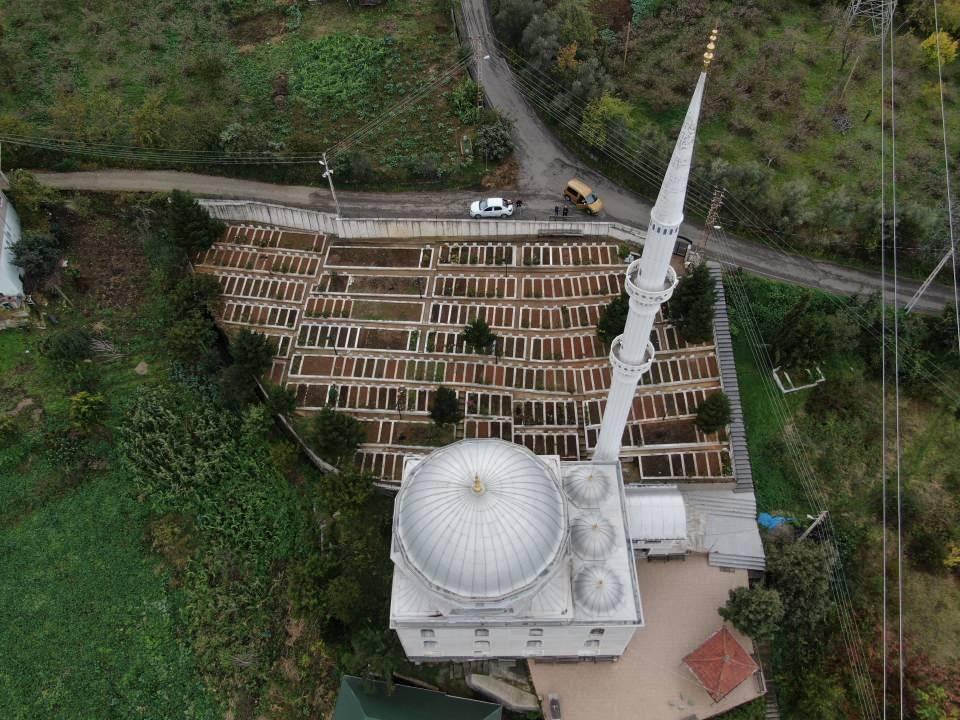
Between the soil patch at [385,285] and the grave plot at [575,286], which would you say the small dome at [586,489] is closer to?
the grave plot at [575,286]

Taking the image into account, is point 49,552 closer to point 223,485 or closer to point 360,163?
point 223,485

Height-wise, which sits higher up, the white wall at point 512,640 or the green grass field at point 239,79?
the green grass field at point 239,79

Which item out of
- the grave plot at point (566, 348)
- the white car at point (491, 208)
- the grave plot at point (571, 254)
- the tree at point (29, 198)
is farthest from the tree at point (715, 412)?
the tree at point (29, 198)

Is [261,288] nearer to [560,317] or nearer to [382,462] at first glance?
[382,462]

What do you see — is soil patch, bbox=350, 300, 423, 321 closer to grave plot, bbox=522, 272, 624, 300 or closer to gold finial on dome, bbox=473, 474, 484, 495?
grave plot, bbox=522, 272, 624, 300

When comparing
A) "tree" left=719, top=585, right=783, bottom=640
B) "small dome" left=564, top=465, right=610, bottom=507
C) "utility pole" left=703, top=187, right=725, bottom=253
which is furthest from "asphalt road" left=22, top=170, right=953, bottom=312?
"tree" left=719, top=585, right=783, bottom=640

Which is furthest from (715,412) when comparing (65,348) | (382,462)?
(65,348)
